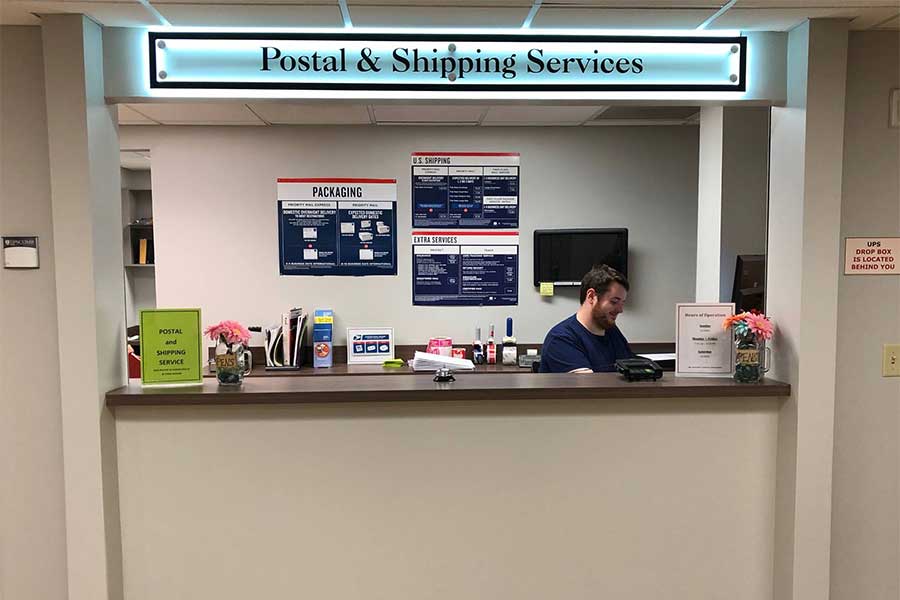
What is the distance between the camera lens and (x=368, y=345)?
13.7 feet

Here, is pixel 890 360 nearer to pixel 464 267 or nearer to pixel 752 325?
pixel 752 325

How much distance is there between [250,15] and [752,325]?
1.99 m

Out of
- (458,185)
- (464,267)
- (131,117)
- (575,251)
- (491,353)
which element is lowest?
(491,353)

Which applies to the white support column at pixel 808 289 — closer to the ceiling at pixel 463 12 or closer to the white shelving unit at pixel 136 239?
the ceiling at pixel 463 12

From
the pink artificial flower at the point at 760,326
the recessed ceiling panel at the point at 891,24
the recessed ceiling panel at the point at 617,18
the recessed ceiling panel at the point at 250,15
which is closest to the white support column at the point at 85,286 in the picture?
the recessed ceiling panel at the point at 250,15

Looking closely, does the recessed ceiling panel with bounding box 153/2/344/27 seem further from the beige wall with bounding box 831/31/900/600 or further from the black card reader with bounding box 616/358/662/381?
the beige wall with bounding box 831/31/900/600

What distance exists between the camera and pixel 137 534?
2.14 m

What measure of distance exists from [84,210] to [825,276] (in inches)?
98.3

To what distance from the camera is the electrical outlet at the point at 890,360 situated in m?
2.17

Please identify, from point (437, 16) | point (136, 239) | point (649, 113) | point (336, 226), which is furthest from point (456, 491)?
point (136, 239)

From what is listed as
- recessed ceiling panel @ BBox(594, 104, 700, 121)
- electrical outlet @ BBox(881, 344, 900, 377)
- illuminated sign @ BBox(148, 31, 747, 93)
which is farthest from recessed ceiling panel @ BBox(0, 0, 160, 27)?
electrical outlet @ BBox(881, 344, 900, 377)

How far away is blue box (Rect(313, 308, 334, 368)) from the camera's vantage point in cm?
405

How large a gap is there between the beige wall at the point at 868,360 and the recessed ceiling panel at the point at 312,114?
100.0 inches

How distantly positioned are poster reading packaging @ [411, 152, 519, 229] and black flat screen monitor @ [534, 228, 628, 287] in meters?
0.44
